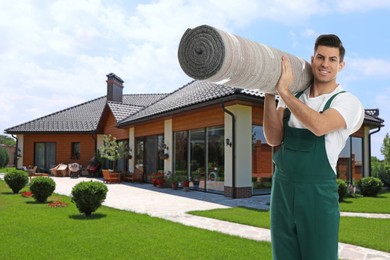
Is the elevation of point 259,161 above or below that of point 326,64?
below

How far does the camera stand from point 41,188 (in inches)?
374

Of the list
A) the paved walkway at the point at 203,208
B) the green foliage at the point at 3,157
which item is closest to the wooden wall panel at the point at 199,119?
the paved walkway at the point at 203,208

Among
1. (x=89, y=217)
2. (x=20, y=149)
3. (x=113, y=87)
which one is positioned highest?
(x=113, y=87)

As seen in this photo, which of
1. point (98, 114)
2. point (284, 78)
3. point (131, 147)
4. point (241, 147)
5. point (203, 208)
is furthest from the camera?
point (98, 114)

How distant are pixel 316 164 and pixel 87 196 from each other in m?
6.13

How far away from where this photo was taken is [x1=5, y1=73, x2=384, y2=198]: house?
1085cm

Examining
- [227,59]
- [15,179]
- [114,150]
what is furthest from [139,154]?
[227,59]

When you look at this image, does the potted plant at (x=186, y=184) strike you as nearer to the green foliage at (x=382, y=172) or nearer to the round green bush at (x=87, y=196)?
the round green bush at (x=87, y=196)

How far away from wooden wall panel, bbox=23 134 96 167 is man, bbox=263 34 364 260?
21959 millimetres

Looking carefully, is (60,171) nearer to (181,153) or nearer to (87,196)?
(181,153)

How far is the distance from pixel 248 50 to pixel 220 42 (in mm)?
154

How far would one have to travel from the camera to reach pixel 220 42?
1578 mm

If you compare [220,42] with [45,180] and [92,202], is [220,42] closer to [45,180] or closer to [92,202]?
[92,202]

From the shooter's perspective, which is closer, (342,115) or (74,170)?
(342,115)
